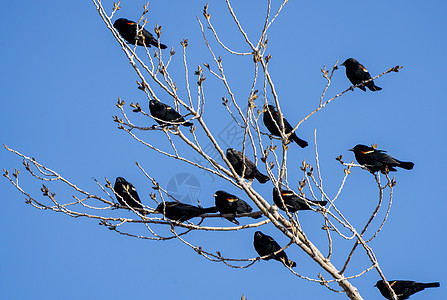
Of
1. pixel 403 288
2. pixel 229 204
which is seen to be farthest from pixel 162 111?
pixel 403 288

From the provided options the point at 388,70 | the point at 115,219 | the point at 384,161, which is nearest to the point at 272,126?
the point at 384,161

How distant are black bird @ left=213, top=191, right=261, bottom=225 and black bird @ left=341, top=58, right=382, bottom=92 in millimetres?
2748

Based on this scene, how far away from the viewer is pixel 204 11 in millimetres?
5008

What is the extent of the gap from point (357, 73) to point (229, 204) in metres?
3.06

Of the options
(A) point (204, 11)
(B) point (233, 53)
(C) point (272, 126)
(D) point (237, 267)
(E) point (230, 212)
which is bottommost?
(D) point (237, 267)

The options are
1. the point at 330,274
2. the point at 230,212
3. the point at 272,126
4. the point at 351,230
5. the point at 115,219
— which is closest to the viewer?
the point at 351,230

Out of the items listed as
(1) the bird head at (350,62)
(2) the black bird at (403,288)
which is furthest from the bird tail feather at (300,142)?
(2) the black bird at (403,288)

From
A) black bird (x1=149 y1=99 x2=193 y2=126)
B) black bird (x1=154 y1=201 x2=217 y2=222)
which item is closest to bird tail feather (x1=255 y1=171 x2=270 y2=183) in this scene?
black bird (x1=154 y1=201 x2=217 y2=222)

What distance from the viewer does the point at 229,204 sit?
19.9ft

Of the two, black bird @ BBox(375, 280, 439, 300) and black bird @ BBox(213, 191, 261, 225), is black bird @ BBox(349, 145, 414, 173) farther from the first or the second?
black bird @ BBox(213, 191, 261, 225)

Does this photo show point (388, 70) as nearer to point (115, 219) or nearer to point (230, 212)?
point (230, 212)

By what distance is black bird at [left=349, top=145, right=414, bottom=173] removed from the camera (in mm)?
6227

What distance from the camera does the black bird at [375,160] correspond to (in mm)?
6227

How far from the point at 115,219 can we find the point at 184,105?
4.34 ft
